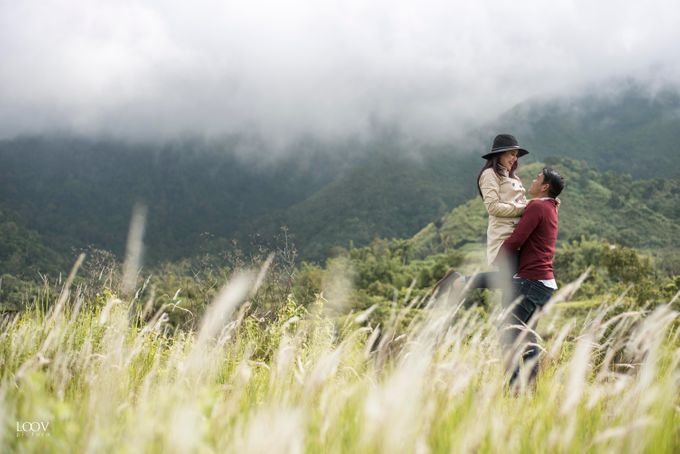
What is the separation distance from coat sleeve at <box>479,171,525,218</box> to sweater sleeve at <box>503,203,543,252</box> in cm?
14

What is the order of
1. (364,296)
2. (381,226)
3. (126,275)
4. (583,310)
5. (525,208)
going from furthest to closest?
(381,226)
(364,296)
(583,310)
(126,275)
(525,208)

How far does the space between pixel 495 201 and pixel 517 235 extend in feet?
1.21

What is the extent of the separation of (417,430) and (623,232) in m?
81.2

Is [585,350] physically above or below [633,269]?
above

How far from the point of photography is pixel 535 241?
15.0ft

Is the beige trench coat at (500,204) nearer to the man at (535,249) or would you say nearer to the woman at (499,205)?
the woman at (499,205)

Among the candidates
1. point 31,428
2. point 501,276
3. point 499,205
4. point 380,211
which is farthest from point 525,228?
point 380,211

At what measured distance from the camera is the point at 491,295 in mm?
26781

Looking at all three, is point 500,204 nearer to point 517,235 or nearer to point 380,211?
point 517,235

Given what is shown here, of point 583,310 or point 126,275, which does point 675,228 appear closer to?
point 583,310

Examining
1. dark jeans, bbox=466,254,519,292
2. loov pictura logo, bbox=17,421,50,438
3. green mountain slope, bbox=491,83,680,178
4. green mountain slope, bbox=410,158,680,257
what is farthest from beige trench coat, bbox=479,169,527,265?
green mountain slope, bbox=491,83,680,178

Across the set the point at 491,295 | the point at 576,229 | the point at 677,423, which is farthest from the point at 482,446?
the point at 576,229

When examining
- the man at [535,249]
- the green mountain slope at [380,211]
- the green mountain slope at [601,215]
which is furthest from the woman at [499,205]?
the green mountain slope at [380,211]

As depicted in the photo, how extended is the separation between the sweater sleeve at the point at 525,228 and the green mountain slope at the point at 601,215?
7004cm
